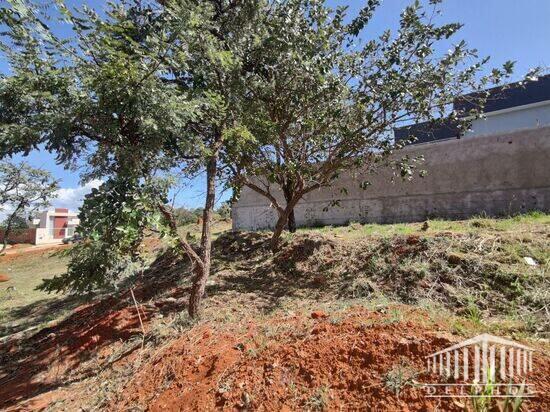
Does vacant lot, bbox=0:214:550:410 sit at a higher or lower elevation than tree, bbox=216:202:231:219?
lower

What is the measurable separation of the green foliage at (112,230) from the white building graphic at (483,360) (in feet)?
9.48

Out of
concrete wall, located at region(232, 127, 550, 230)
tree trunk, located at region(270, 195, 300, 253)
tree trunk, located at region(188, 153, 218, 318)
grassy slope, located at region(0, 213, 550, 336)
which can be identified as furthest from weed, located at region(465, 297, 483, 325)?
concrete wall, located at region(232, 127, 550, 230)

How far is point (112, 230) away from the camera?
385 cm

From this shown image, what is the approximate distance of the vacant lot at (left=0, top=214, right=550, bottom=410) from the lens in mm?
3023

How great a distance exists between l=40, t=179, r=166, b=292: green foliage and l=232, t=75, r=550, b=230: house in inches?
184

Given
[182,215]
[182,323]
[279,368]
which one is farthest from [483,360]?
[182,215]

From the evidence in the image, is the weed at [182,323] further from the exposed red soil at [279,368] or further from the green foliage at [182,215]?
the green foliage at [182,215]

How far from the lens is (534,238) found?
5.53 meters

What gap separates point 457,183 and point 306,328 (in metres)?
7.65

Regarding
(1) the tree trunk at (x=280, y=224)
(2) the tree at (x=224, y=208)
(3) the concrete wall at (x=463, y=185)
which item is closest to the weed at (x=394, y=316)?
(1) the tree trunk at (x=280, y=224)

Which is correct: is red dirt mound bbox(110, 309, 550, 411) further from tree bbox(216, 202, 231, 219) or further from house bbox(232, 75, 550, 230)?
tree bbox(216, 202, 231, 219)

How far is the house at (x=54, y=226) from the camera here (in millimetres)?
36219

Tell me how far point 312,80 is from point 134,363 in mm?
4790

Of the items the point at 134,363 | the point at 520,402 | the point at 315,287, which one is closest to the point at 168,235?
the point at 134,363
